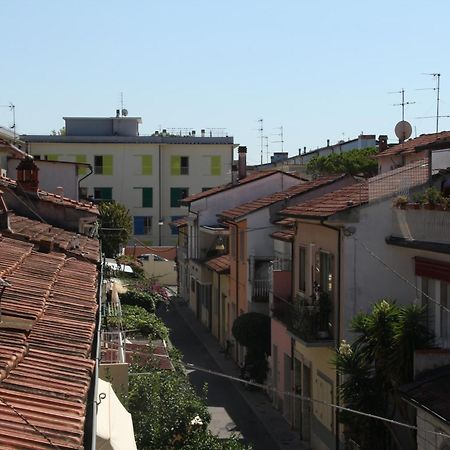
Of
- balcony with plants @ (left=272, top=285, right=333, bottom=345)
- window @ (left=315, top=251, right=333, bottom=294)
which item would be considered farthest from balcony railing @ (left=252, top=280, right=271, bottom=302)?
window @ (left=315, top=251, right=333, bottom=294)

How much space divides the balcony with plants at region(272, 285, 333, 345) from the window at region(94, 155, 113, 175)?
5377cm

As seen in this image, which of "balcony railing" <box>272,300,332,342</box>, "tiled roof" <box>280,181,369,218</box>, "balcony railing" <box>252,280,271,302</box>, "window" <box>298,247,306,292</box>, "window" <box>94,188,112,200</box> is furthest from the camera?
"window" <box>94,188,112,200</box>

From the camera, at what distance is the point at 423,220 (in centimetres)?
1950

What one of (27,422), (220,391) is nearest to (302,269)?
(220,391)

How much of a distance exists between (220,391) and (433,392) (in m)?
18.3

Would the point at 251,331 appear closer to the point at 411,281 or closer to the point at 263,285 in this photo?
the point at 263,285

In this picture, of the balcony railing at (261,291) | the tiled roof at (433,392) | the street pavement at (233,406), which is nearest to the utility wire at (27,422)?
the tiled roof at (433,392)

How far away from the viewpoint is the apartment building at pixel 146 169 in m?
77.4

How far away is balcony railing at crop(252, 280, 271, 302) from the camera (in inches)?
1375

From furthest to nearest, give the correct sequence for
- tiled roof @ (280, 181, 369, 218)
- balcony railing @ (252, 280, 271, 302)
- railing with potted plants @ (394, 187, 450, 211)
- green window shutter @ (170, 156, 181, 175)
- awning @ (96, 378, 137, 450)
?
green window shutter @ (170, 156, 181, 175), balcony railing @ (252, 280, 271, 302), tiled roof @ (280, 181, 369, 218), railing with potted plants @ (394, 187, 450, 211), awning @ (96, 378, 137, 450)

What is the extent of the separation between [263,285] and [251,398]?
4.31 meters

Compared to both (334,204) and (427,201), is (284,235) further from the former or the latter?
(427,201)

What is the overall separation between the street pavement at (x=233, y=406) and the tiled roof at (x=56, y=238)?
7706 mm

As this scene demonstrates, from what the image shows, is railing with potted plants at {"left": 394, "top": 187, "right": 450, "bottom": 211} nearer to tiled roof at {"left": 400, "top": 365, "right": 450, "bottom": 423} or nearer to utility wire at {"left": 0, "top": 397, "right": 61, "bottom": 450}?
tiled roof at {"left": 400, "top": 365, "right": 450, "bottom": 423}
